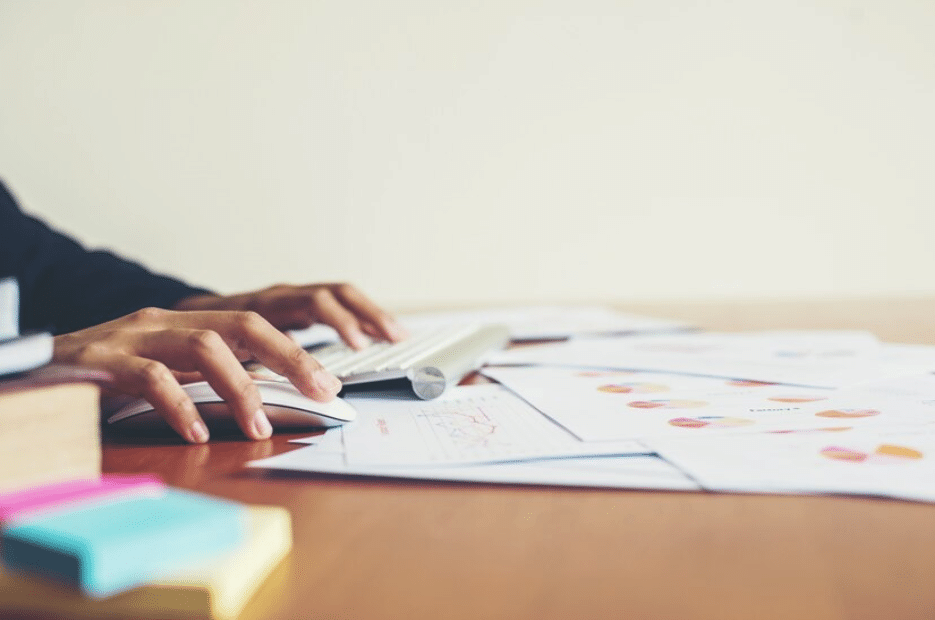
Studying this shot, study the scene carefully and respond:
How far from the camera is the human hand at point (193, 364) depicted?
1.87ft

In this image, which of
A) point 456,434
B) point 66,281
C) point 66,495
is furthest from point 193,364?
point 66,281

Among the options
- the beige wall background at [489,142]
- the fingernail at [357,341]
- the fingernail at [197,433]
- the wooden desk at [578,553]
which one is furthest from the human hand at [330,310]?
the beige wall background at [489,142]

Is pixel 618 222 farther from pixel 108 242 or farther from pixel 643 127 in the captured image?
pixel 108 242

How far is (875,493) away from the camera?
43cm

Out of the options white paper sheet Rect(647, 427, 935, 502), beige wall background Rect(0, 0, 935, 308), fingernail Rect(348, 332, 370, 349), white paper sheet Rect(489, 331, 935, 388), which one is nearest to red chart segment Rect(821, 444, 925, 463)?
white paper sheet Rect(647, 427, 935, 502)

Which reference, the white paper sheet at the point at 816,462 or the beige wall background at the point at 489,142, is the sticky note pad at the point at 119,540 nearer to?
the white paper sheet at the point at 816,462

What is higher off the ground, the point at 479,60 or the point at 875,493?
the point at 479,60

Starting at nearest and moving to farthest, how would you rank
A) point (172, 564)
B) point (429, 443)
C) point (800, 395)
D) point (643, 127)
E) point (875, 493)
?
point (172, 564), point (875, 493), point (429, 443), point (800, 395), point (643, 127)

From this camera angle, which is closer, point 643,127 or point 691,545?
point 691,545

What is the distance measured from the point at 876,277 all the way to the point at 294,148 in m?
1.41

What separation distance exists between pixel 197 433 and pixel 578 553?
1.02ft

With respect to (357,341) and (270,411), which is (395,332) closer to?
(357,341)

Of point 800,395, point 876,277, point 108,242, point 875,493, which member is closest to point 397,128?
point 108,242

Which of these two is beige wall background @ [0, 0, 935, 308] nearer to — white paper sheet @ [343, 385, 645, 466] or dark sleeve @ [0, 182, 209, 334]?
dark sleeve @ [0, 182, 209, 334]
